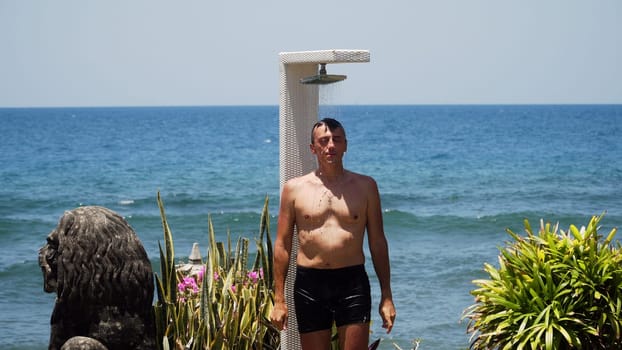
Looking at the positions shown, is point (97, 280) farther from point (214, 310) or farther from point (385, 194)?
point (385, 194)

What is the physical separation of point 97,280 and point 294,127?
1.50m

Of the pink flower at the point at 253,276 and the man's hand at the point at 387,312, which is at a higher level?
the man's hand at the point at 387,312

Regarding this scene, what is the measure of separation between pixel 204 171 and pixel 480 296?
96.7ft

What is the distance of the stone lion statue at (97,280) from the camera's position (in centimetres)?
558

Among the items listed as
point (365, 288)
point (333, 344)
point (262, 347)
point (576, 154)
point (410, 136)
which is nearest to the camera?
point (365, 288)

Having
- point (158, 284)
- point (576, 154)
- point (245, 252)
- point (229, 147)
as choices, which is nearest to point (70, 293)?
point (158, 284)

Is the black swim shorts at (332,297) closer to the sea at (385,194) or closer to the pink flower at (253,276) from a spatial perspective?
the sea at (385,194)

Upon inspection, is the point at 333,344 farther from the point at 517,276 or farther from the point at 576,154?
the point at 576,154

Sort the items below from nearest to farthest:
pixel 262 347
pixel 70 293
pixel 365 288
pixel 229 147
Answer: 1. pixel 365 288
2. pixel 70 293
3. pixel 262 347
4. pixel 229 147

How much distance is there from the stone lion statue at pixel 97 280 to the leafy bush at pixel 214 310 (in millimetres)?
386

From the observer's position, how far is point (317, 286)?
16.9 ft

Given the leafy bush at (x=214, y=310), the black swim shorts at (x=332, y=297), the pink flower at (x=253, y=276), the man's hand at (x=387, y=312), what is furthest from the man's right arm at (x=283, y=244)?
the pink flower at (x=253, y=276)

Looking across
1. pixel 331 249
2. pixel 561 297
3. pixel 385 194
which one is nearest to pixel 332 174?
pixel 331 249

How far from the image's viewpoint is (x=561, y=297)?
5875mm
